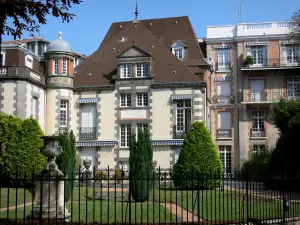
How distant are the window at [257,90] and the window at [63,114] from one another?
14.7 metres

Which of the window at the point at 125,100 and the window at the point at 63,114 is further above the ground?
the window at the point at 125,100

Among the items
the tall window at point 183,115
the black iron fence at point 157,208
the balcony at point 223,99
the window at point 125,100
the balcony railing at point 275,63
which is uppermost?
the balcony railing at point 275,63

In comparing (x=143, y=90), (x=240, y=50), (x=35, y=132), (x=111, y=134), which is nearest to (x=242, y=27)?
(x=240, y=50)

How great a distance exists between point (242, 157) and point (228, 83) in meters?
6.10

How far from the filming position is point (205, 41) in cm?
3844

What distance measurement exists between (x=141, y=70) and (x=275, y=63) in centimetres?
1154

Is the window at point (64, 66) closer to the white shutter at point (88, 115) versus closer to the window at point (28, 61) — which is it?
the window at point (28, 61)

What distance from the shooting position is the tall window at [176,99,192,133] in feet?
103

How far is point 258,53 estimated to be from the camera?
37.5 metres

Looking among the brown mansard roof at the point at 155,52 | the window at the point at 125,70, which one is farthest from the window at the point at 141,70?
the brown mansard roof at the point at 155,52

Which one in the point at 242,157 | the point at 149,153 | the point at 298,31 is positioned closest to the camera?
the point at 149,153

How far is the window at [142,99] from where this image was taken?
105 feet

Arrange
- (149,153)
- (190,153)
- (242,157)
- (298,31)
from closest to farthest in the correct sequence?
(149,153) → (190,153) → (298,31) → (242,157)

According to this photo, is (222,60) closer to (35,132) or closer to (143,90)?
(143,90)
